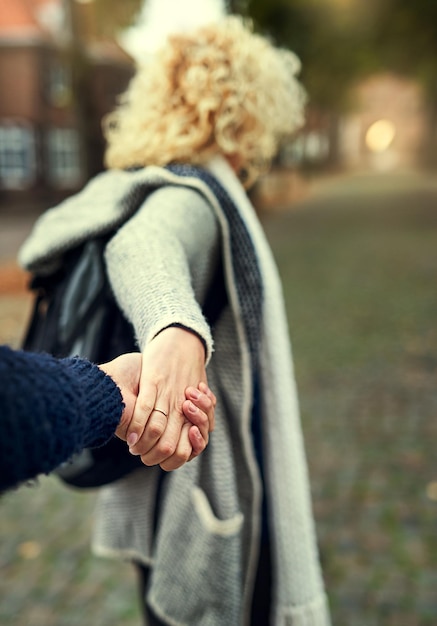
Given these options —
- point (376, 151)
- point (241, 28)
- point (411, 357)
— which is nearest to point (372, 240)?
point (411, 357)

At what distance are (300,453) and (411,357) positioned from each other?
4664 mm

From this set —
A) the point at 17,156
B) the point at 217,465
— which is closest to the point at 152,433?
the point at 217,465

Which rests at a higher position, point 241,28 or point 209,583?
point 241,28

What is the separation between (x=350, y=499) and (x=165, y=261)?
288 centimetres

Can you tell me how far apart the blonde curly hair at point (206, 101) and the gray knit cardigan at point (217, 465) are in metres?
0.07

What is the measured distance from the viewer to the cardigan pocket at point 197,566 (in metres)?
1.69

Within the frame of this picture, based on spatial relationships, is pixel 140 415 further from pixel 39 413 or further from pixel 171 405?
pixel 39 413

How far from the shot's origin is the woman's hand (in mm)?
980

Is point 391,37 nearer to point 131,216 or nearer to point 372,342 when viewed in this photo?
point 372,342

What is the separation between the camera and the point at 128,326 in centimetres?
153

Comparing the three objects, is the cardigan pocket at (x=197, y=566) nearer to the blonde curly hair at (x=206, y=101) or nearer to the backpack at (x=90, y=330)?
the backpack at (x=90, y=330)

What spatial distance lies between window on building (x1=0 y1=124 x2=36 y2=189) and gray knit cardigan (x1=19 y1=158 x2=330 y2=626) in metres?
28.0

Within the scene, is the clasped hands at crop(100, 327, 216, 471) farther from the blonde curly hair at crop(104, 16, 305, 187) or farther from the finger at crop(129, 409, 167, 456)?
the blonde curly hair at crop(104, 16, 305, 187)

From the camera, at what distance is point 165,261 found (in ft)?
3.99
